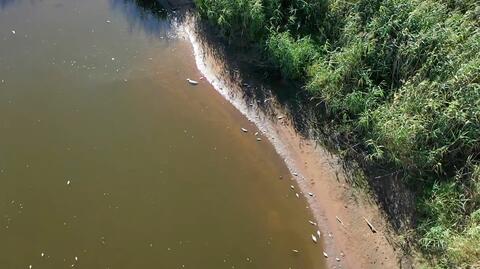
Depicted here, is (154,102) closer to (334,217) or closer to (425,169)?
(334,217)

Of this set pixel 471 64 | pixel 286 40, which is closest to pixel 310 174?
pixel 286 40

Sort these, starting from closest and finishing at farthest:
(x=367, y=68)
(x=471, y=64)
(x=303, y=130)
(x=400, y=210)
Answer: (x=471, y=64)
(x=400, y=210)
(x=367, y=68)
(x=303, y=130)

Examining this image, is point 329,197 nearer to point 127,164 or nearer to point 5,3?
point 127,164

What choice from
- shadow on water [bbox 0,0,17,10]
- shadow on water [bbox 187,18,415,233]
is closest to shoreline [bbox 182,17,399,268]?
shadow on water [bbox 187,18,415,233]

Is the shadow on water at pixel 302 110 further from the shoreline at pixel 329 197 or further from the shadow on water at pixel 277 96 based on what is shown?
the shoreline at pixel 329 197

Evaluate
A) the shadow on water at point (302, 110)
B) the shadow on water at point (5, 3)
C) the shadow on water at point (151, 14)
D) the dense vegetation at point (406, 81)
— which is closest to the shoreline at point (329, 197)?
A: the shadow on water at point (302, 110)
